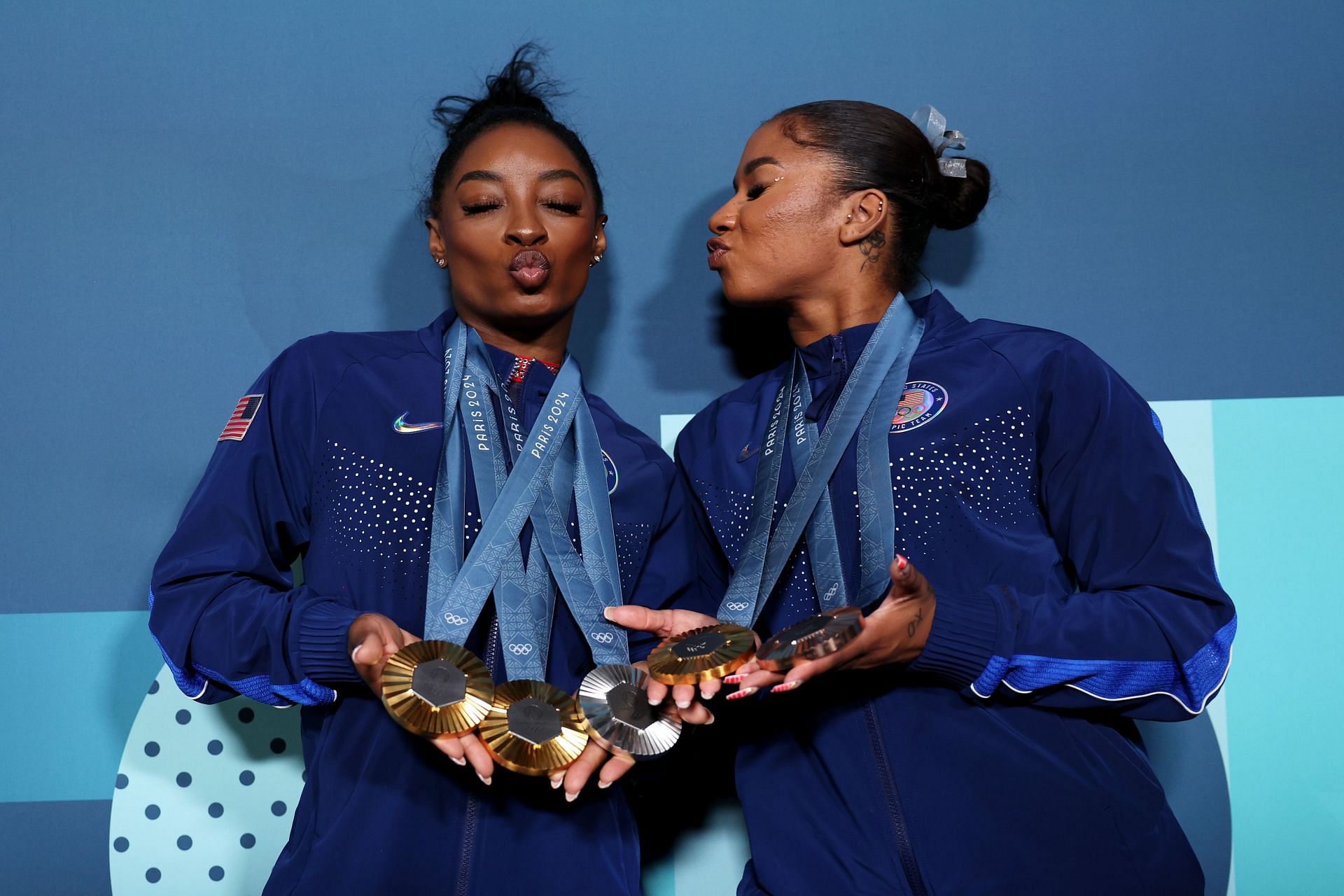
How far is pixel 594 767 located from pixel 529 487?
45 centimetres

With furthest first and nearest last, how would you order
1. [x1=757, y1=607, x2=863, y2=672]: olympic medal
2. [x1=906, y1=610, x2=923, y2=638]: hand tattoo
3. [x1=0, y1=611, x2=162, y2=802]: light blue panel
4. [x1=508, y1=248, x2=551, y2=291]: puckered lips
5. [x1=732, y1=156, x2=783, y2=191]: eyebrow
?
[x1=0, y1=611, x2=162, y2=802]: light blue panel → [x1=732, y1=156, x2=783, y2=191]: eyebrow → [x1=508, y1=248, x2=551, y2=291]: puckered lips → [x1=906, y1=610, x2=923, y2=638]: hand tattoo → [x1=757, y1=607, x2=863, y2=672]: olympic medal

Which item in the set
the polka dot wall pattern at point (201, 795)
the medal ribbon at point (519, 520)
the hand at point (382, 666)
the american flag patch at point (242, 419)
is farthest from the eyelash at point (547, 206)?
the polka dot wall pattern at point (201, 795)

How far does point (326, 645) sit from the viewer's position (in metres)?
1.55

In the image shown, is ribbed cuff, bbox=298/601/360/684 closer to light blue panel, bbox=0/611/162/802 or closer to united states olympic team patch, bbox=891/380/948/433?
light blue panel, bbox=0/611/162/802

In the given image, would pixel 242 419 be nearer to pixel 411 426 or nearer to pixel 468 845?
pixel 411 426

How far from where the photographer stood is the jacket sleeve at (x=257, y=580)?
159 cm

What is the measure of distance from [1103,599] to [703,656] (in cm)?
60

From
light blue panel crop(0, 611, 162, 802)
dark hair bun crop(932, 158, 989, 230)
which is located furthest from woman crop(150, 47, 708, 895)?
dark hair bun crop(932, 158, 989, 230)

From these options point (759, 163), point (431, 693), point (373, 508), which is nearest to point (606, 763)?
point (431, 693)

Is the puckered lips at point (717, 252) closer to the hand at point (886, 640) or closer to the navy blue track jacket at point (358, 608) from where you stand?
the navy blue track jacket at point (358, 608)

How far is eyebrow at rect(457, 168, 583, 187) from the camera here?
1.96 metres

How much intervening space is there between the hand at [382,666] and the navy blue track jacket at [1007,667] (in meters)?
0.52

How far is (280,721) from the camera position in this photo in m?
2.15

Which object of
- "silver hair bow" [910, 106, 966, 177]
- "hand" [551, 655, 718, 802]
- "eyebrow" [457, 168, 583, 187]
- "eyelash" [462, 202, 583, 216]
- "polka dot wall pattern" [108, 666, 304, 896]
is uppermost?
"silver hair bow" [910, 106, 966, 177]
